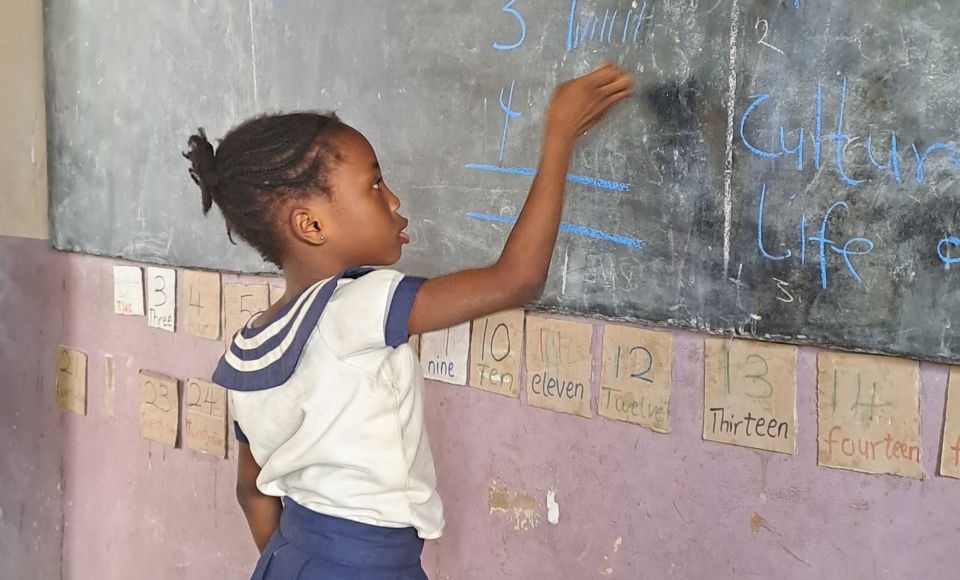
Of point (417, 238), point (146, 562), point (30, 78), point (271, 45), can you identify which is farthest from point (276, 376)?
point (30, 78)

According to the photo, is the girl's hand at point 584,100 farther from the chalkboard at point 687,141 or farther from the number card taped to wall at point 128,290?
the number card taped to wall at point 128,290

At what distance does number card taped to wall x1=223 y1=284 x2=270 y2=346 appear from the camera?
203cm

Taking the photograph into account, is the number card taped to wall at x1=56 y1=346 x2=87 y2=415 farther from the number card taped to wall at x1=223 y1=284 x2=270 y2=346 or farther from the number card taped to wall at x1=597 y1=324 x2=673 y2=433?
the number card taped to wall at x1=597 y1=324 x2=673 y2=433

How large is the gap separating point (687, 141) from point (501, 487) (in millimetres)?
688

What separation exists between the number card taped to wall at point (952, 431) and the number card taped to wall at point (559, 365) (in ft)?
1.72

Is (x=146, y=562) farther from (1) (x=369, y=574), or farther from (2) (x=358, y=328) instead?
(2) (x=358, y=328)

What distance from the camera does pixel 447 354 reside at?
1.72 meters

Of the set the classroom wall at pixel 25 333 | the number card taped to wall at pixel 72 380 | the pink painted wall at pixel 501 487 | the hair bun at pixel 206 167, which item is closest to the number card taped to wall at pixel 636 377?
the pink painted wall at pixel 501 487

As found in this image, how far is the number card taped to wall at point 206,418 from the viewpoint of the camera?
7.30 feet

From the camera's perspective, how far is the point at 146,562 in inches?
99.7

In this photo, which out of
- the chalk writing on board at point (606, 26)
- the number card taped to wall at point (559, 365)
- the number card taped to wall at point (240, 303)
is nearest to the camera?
the chalk writing on board at point (606, 26)

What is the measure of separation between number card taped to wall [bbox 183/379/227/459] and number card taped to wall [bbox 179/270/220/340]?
128mm

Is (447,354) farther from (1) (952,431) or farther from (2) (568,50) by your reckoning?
(1) (952,431)

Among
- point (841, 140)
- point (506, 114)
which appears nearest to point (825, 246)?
point (841, 140)
